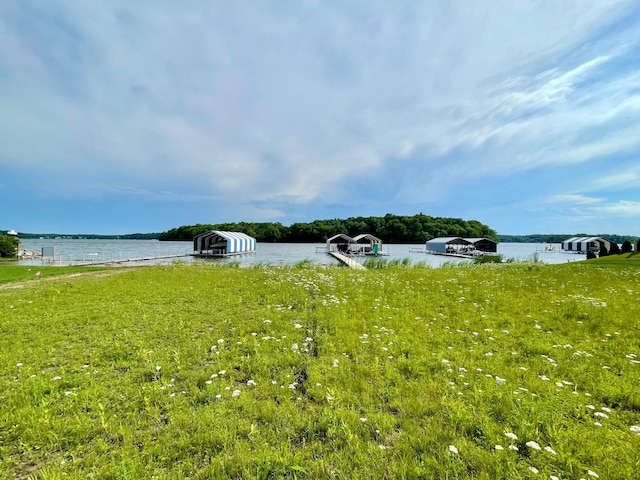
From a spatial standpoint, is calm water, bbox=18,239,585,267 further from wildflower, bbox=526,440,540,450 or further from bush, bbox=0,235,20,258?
wildflower, bbox=526,440,540,450

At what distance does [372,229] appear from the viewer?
15100cm

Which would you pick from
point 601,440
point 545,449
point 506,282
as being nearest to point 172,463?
point 545,449

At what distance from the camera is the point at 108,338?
6.61 m

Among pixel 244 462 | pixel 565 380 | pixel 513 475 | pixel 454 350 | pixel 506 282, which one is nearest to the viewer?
pixel 513 475

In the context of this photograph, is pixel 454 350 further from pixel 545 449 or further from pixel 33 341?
pixel 33 341

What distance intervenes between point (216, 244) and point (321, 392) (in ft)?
196

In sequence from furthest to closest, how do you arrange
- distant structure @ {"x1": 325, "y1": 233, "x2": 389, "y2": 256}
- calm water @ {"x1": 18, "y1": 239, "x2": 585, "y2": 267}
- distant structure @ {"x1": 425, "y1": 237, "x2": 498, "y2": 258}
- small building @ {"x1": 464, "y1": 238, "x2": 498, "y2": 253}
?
small building @ {"x1": 464, "y1": 238, "x2": 498, "y2": 253} → distant structure @ {"x1": 425, "y1": 237, "x2": 498, "y2": 258} → distant structure @ {"x1": 325, "y1": 233, "x2": 389, "y2": 256} → calm water @ {"x1": 18, "y1": 239, "x2": 585, "y2": 267}

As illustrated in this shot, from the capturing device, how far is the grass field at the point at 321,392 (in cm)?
313

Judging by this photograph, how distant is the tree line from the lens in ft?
473

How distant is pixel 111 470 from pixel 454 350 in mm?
5445

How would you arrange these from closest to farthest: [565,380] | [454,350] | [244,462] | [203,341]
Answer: [244,462], [565,380], [454,350], [203,341]

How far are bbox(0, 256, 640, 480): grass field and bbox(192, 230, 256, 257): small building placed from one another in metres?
49.2

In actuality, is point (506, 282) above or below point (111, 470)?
above

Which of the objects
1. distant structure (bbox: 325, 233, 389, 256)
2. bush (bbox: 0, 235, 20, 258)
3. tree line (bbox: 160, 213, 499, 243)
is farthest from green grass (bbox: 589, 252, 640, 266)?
tree line (bbox: 160, 213, 499, 243)
